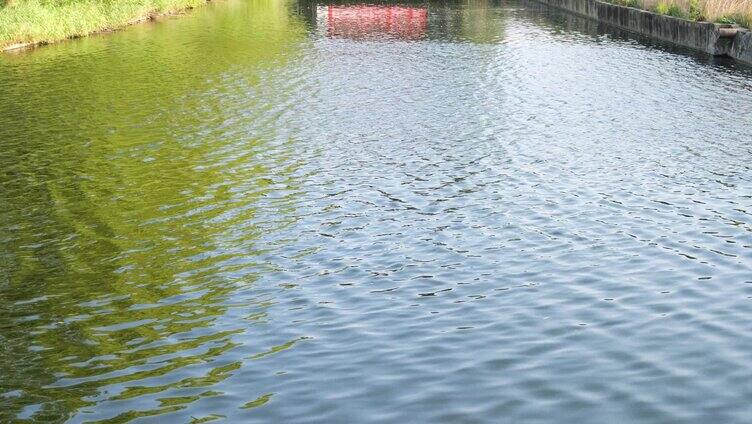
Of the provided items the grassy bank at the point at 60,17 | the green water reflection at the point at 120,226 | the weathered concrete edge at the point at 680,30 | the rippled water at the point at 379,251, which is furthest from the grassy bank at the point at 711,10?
the grassy bank at the point at 60,17

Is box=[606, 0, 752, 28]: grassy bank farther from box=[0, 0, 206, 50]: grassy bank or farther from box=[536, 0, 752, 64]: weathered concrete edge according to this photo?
box=[0, 0, 206, 50]: grassy bank

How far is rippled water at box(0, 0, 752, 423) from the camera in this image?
31.3 feet

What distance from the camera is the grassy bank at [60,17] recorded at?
124 ft

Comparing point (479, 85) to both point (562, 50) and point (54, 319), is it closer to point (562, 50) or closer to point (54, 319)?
point (562, 50)

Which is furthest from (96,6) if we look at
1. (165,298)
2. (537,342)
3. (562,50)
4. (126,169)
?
(537,342)

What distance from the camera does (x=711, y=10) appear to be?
3425 centimetres

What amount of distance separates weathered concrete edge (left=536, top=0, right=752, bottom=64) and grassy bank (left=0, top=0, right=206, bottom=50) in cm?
2051

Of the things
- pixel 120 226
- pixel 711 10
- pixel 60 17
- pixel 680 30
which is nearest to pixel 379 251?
pixel 120 226

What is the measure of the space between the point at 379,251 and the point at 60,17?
30.6 meters

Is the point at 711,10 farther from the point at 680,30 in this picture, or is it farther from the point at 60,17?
the point at 60,17

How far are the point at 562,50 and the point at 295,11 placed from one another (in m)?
23.8

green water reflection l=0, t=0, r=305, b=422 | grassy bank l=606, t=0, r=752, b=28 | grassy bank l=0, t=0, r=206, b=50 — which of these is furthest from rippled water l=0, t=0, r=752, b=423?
grassy bank l=0, t=0, r=206, b=50

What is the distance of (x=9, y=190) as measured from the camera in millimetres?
17703

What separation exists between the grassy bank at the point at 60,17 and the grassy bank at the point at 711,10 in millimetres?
21750
